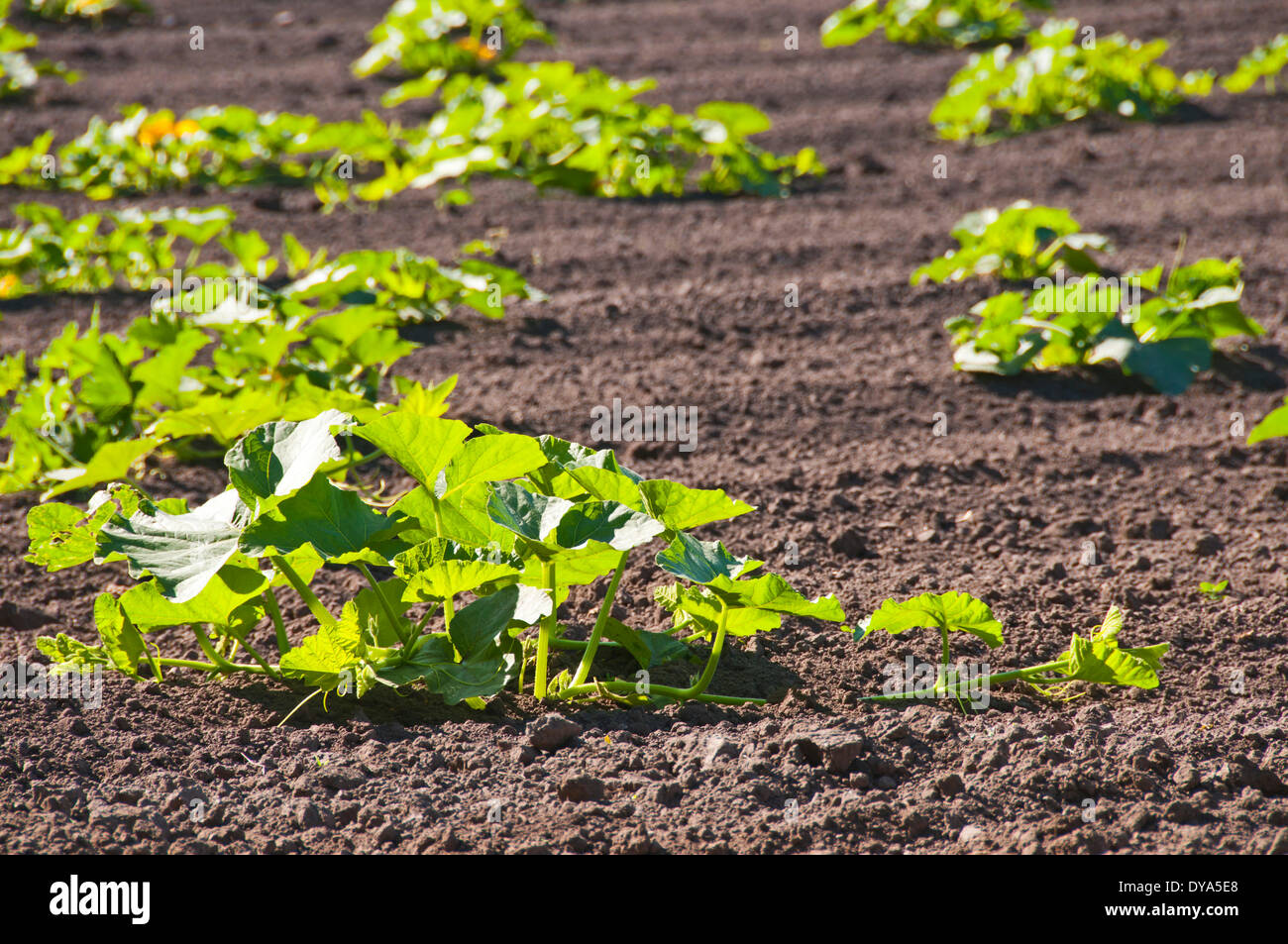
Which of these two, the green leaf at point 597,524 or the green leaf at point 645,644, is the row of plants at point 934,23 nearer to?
the green leaf at point 645,644

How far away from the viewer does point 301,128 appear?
4648mm

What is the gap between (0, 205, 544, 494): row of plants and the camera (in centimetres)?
262

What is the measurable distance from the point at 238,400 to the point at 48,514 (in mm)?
825

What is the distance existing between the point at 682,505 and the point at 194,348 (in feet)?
4.93

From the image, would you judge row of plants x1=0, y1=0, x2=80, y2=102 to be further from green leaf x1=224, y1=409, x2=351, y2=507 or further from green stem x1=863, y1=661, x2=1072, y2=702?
green stem x1=863, y1=661, x2=1072, y2=702

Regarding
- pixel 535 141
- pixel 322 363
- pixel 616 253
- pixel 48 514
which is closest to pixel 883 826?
pixel 48 514

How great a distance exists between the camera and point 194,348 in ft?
9.02

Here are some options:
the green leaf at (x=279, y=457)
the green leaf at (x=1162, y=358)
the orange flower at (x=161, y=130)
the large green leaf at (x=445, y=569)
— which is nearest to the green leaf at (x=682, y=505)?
the large green leaf at (x=445, y=569)

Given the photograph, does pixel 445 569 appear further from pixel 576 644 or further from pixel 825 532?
pixel 825 532

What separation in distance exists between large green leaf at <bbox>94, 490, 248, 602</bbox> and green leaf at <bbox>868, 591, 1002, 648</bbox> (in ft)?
3.19

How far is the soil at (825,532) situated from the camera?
1.69 metres

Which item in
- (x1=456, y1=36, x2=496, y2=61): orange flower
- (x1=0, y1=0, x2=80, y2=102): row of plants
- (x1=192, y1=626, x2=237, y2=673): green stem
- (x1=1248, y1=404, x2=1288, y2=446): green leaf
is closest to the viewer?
(x1=192, y1=626, x2=237, y2=673): green stem

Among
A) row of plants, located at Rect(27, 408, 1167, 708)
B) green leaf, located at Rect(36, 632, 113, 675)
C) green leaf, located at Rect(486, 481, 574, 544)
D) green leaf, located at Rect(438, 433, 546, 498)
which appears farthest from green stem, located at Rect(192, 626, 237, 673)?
green leaf, located at Rect(486, 481, 574, 544)
